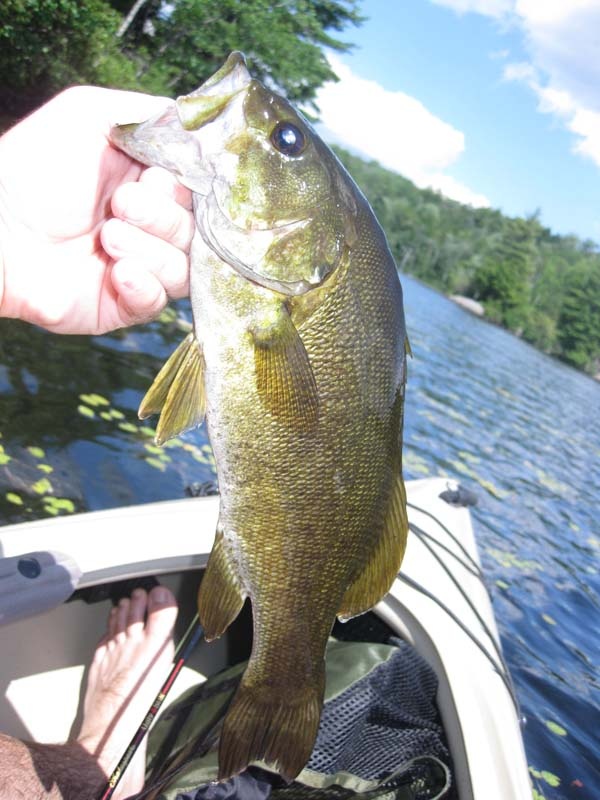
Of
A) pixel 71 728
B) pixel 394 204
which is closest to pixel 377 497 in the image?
pixel 71 728

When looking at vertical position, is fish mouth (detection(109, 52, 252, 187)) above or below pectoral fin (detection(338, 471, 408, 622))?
above

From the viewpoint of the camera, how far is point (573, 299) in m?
67.2

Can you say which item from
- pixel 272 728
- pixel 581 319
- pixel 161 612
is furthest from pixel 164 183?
pixel 581 319

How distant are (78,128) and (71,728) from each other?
2.76 metres

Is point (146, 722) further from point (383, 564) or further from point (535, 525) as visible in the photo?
point (535, 525)

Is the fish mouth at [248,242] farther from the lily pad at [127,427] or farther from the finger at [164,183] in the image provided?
the lily pad at [127,427]

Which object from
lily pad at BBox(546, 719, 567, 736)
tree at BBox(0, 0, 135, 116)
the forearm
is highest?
tree at BBox(0, 0, 135, 116)

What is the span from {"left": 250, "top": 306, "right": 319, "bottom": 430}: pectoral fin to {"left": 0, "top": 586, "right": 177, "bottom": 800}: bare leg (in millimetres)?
1689

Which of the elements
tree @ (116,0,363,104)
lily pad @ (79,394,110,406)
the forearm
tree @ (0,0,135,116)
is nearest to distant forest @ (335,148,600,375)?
tree @ (116,0,363,104)

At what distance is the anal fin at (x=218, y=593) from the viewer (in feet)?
6.00

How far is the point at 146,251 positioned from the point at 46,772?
1993 millimetres

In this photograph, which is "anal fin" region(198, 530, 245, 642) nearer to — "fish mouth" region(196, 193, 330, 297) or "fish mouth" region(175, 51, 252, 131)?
"fish mouth" region(196, 193, 330, 297)

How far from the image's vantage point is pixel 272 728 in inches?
75.2

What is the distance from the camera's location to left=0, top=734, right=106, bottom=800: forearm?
7.55 ft
